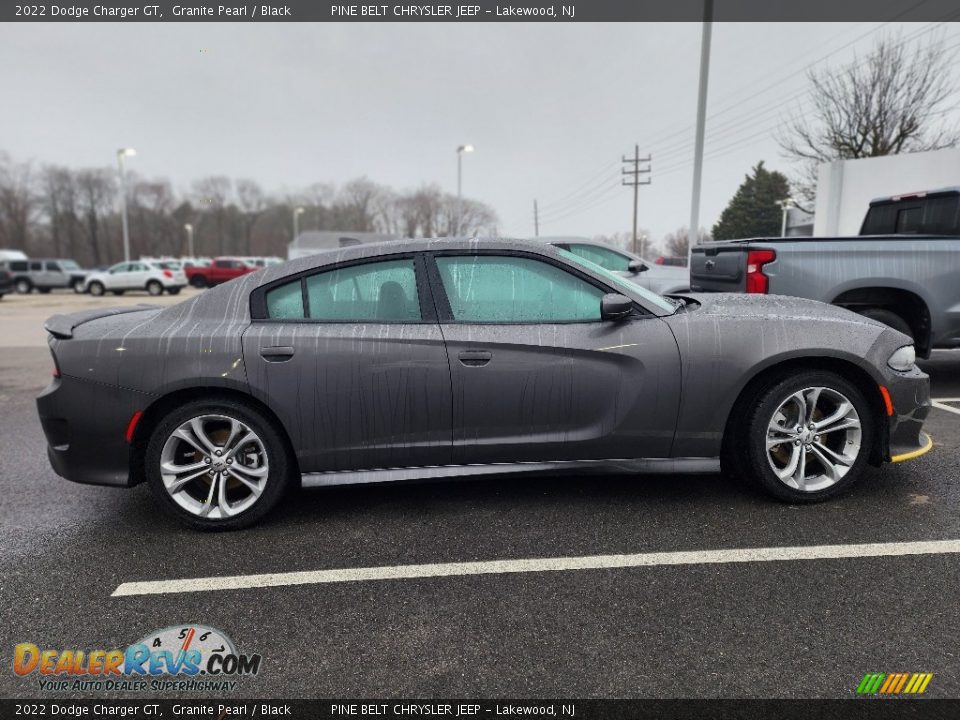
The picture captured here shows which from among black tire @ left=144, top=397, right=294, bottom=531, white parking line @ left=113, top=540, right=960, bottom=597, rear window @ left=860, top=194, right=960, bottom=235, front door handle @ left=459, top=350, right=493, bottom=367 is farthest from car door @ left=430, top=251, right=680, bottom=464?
rear window @ left=860, top=194, right=960, bottom=235

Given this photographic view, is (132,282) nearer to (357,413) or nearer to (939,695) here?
(357,413)

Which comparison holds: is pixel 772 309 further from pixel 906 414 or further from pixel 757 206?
pixel 757 206

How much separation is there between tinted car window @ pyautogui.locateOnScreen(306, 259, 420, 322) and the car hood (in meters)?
1.64

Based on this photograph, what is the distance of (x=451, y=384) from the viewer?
3035 millimetres

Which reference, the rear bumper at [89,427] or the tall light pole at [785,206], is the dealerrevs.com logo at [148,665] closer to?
the rear bumper at [89,427]

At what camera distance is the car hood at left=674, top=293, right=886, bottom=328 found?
3.26 m

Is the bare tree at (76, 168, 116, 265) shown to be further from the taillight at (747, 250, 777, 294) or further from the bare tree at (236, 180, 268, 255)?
the taillight at (747, 250, 777, 294)

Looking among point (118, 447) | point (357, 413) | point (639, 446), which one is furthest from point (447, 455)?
point (118, 447)

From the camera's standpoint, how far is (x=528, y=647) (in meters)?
2.08

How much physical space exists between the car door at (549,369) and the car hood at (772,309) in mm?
469

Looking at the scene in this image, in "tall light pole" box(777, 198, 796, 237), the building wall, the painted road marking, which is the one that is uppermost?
"tall light pole" box(777, 198, 796, 237)

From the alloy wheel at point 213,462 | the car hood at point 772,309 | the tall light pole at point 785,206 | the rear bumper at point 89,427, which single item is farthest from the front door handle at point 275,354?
the tall light pole at point 785,206

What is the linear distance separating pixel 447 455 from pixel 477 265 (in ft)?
3.39

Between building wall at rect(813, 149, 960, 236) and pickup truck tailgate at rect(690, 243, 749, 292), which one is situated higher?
building wall at rect(813, 149, 960, 236)
